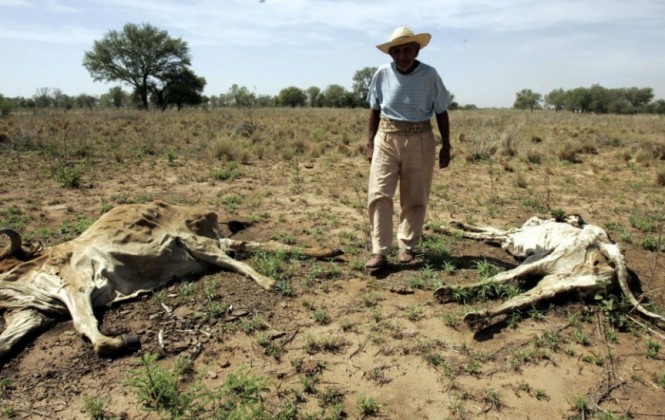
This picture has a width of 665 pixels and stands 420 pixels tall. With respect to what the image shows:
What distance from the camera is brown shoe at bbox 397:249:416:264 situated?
14.7 feet

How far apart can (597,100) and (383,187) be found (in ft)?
203

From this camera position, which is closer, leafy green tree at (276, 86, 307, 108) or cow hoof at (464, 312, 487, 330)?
cow hoof at (464, 312, 487, 330)

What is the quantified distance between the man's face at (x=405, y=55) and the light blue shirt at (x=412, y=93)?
0.19ft

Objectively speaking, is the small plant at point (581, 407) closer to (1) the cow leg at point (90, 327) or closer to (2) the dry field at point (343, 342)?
(2) the dry field at point (343, 342)

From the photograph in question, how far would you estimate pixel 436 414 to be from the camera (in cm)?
256

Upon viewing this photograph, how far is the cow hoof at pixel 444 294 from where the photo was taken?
373 cm

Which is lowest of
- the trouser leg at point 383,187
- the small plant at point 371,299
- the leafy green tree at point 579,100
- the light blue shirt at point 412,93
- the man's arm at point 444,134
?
the small plant at point 371,299

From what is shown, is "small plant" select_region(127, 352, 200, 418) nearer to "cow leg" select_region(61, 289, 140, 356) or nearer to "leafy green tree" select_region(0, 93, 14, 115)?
"cow leg" select_region(61, 289, 140, 356)

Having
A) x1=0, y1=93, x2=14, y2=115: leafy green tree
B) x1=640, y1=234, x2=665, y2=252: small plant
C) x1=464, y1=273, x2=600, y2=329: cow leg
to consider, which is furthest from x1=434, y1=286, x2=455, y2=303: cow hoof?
x1=0, y1=93, x2=14, y2=115: leafy green tree

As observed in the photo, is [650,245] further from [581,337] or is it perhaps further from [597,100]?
[597,100]

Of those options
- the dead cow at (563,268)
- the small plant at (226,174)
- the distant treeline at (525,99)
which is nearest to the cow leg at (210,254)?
the dead cow at (563,268)

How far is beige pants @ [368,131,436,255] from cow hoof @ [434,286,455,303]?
755mm

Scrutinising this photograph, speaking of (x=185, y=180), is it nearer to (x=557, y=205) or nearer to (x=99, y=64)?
(x=557, y=205)

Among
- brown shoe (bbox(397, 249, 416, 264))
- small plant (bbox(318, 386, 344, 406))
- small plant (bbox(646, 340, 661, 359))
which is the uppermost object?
brown shoe (bbox(397, 249, 416, 264))
